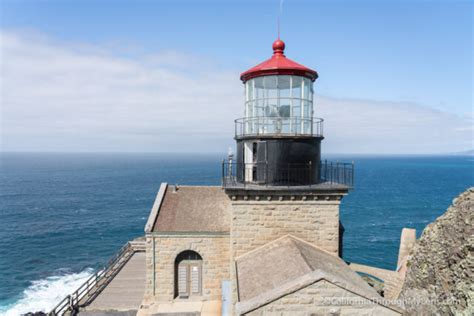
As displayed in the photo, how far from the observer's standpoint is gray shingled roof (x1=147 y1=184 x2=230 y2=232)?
1403 centimetres

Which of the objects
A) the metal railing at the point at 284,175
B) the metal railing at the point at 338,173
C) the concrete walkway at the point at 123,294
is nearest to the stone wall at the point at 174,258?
the concrete walkway at the point at 123,294

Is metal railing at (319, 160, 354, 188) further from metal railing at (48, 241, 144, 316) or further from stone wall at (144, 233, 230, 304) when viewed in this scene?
metal railing at (48, 241, 144, 316)

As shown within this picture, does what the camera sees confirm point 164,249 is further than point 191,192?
No

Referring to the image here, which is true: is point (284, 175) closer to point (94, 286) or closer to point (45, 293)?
point (94, 286)

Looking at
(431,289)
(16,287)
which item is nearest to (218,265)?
(431,289)

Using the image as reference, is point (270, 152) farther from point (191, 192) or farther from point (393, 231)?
point (393, 231)

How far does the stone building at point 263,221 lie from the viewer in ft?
33.9

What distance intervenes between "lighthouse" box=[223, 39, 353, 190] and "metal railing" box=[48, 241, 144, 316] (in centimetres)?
1005

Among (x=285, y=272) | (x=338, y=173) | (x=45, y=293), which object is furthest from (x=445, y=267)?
(x=45, y=293)

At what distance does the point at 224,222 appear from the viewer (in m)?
14.3

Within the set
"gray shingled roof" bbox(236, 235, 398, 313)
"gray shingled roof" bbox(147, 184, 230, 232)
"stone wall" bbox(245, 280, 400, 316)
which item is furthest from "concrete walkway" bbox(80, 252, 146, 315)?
"stone wall" bbox(245, 280, 400, 316)

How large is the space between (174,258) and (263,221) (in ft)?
15.8

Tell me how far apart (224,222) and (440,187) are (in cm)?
9262

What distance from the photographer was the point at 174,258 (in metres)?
13.9
